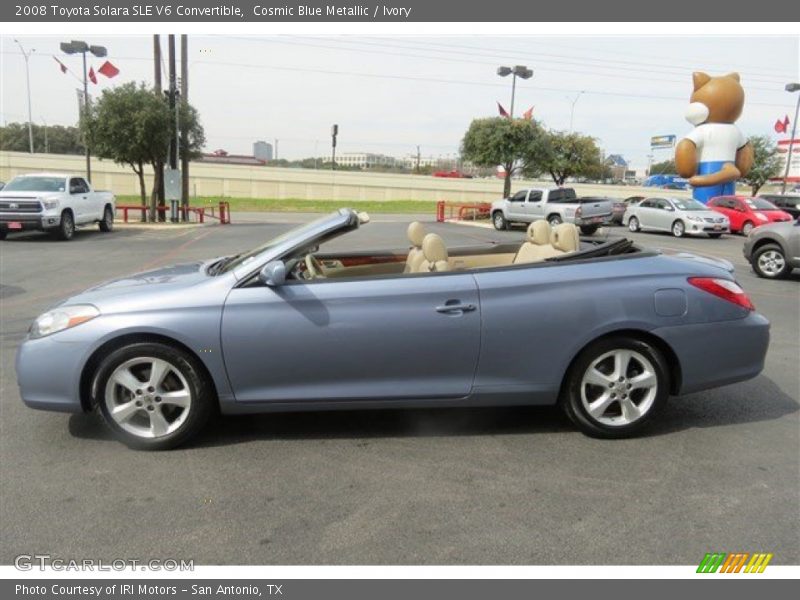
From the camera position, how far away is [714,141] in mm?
29531

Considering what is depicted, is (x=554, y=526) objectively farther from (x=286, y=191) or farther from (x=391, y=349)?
(x=286, y=191)

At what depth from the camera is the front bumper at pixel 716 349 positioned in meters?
4.04

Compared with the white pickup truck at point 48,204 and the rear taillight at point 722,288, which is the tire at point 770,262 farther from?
the white pickup truck at point 48,204

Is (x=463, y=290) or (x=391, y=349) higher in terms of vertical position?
(x=463, y=290)

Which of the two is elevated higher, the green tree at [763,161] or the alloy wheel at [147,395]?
the green tree at [763,161]

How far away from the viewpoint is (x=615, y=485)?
3.49m

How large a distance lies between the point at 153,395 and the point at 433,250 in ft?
6.87

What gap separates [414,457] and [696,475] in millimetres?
1633

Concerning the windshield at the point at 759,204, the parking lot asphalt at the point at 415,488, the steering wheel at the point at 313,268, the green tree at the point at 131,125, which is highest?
the green tree at the point at 131,125

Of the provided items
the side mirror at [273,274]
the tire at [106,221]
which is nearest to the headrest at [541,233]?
the side mirror at [273,274]

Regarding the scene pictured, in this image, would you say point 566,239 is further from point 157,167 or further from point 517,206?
point 157,167

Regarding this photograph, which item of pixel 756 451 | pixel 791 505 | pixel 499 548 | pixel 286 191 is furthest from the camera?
pixel 286 191

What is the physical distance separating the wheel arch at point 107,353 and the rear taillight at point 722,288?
10.4 feet

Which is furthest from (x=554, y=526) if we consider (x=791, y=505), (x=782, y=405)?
(x=782, y=405)
